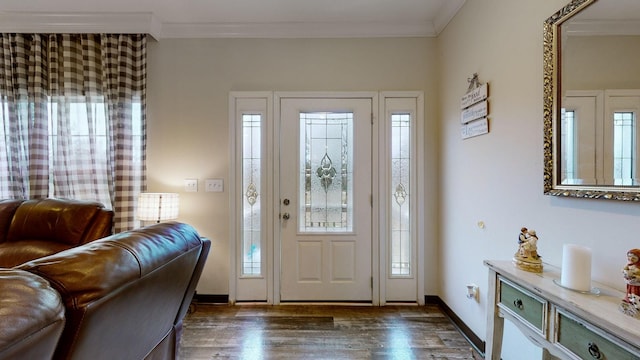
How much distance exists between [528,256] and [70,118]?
143 inches

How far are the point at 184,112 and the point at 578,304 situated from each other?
301cm

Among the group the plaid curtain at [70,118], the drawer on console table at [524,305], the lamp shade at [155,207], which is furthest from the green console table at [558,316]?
the plaid curtain at [70,118]

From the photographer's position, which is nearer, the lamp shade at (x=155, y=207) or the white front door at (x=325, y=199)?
the lamp shade at (x=155, y=207)

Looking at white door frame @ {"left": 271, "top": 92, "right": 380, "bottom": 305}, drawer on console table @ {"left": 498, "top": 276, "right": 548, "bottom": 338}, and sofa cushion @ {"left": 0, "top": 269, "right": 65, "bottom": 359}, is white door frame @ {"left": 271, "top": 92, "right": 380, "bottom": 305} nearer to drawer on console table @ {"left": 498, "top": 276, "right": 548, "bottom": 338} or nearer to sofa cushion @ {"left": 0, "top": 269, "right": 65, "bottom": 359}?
drawer on console table @ {"left": 498, "top": 276, "right": 548, "bottom": 338}

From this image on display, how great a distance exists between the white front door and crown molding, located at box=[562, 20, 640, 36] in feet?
5.15

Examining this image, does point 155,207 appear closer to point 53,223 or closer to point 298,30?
point 53,223

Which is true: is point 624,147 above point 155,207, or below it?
above

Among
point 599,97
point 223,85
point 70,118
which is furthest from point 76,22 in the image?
point 599,97

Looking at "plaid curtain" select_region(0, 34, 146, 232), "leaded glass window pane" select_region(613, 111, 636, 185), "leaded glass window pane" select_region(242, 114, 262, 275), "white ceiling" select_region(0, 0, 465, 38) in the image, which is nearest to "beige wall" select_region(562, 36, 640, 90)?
"leaded glass window pane" select_region(613, 111, 636, 185)

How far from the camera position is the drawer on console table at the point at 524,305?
1.05m

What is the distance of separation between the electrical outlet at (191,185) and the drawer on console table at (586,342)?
2.70 meters

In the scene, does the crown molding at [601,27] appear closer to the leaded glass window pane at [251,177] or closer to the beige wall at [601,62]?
the beige wall at [601,62]

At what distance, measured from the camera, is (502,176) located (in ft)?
5.68

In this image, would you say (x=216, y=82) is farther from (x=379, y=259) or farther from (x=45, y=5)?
(x=379, y=259)
